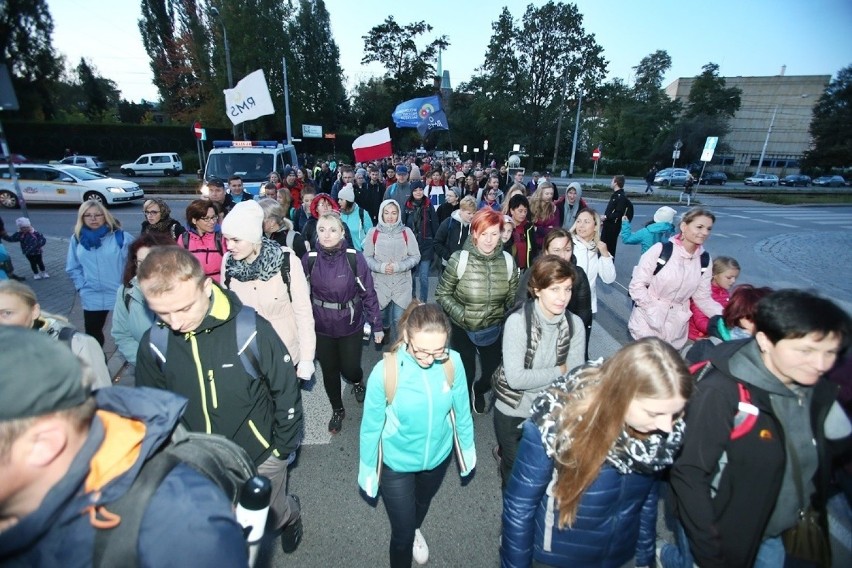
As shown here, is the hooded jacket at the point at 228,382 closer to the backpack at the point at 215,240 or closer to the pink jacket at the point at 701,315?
the backpack at the point at 215,240

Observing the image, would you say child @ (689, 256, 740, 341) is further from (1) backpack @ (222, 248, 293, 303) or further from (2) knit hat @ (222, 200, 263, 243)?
(2) knit hat @ (222, 200, 263, 243)

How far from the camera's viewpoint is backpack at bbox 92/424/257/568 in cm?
92

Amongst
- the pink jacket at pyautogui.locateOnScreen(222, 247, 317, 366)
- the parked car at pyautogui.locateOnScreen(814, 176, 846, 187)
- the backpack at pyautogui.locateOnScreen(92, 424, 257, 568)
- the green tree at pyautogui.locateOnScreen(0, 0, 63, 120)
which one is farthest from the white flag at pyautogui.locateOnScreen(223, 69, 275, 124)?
the parked car at pyautogui.locateOnScreen(814, 176, 846, 187)

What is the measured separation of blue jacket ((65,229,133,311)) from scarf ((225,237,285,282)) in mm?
1723

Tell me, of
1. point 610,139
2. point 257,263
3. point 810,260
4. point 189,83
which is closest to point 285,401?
point 257,263

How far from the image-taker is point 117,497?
0.95m

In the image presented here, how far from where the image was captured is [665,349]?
1.57m

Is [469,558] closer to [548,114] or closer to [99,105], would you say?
[548,114]

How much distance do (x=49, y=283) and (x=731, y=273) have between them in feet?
33.8

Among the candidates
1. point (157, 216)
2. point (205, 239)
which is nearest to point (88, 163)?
point (157, 216)

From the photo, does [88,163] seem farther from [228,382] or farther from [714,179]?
[714,179]

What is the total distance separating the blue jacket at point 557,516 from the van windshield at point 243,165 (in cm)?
1224

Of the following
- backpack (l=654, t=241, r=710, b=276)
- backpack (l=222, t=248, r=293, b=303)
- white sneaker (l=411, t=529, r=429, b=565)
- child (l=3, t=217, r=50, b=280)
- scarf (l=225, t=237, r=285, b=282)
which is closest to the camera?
white sneaker (l=411, t=529, r=429, b=565)

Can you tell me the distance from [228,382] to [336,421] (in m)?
1.90
